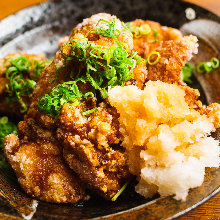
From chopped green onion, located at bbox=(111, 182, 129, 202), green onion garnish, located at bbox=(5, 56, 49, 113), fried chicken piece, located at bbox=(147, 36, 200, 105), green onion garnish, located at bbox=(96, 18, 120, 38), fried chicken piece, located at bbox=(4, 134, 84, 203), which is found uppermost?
green onion garnish, located at bbox=(96, 18, 120, 38)

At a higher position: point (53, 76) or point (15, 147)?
point (53, 76)

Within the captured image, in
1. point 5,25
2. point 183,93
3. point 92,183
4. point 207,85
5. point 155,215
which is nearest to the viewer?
point 155,215

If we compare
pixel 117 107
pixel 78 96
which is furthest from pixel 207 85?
pixel 78 96

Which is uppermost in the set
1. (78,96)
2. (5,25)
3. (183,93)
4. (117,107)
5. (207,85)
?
(5,25)

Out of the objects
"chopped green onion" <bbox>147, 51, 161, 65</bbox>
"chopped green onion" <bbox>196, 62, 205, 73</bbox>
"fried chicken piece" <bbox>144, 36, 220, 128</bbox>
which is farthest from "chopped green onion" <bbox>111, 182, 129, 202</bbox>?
"chopped green onion" <bbox>196, 62, 205, 73</bbox>

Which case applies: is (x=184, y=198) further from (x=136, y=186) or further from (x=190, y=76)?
(x=190, y=76)

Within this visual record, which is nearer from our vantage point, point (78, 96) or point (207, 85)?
point (78, 96)

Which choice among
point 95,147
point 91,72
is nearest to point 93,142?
point 95,147

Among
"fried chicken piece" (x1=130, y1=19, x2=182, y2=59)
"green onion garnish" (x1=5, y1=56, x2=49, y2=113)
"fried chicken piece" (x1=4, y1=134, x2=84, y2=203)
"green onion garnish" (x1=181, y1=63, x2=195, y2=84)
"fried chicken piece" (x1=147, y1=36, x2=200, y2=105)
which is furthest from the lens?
"green onion garnish" (x1=181, y1=63, x2=195, y2=84)

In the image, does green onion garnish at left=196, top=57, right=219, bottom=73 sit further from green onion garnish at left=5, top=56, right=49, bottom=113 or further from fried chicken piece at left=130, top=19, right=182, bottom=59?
green onion garnish at left=5, top=56, right=49, bottom=113
